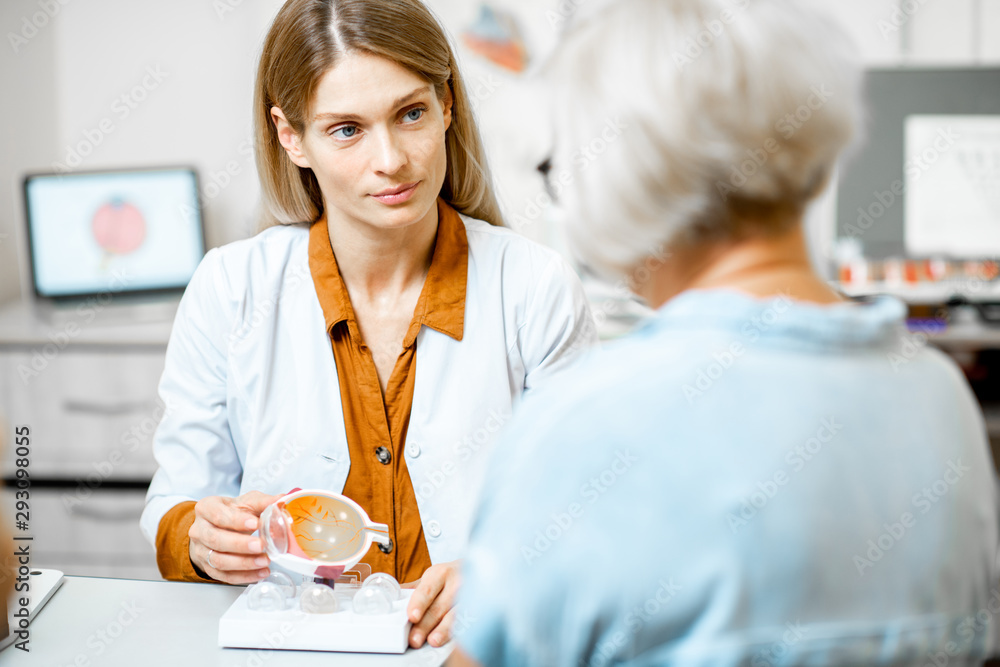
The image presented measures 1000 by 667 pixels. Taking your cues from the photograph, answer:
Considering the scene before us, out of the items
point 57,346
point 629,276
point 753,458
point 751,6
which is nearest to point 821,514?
point 753,458

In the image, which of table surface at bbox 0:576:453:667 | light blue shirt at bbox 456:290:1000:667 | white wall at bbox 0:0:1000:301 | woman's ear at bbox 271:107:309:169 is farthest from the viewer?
white wall at bbox 0:0:1000:301

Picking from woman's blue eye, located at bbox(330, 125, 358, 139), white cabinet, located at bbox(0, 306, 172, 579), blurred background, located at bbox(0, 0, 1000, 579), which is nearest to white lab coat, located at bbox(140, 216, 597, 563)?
woman's blue eye, located at bbox(330, 125, 358, 139)

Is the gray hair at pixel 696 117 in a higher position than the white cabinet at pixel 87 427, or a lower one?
higher

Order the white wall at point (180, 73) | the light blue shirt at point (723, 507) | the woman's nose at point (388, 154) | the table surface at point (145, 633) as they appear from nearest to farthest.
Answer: the light blue shirt at point (723, 507) < the table surface at point (145, 633) < the woman's nose at point (388, 154) < the white wall at point (180, 73)

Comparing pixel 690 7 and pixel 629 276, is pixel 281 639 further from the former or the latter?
pixel 690 7

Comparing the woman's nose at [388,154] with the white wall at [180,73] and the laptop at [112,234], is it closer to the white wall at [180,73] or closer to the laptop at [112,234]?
the white wall at [180,73]

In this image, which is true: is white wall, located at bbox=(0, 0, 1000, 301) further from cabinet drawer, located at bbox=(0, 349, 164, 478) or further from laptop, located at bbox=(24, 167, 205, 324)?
cabinet drawer, located at bbox=(0, 349, 164, 478)

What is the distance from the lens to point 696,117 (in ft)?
2.11

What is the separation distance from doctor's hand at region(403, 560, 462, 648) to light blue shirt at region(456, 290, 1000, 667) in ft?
1.32

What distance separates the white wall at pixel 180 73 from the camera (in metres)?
2.84

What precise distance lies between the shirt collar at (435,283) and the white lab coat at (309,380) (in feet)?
0.05

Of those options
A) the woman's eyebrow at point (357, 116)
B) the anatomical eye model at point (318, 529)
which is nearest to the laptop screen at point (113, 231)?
the woman's eyebrow at point (357, 116)

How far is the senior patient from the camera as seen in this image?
59cm

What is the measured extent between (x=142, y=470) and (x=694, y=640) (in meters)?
2.33
